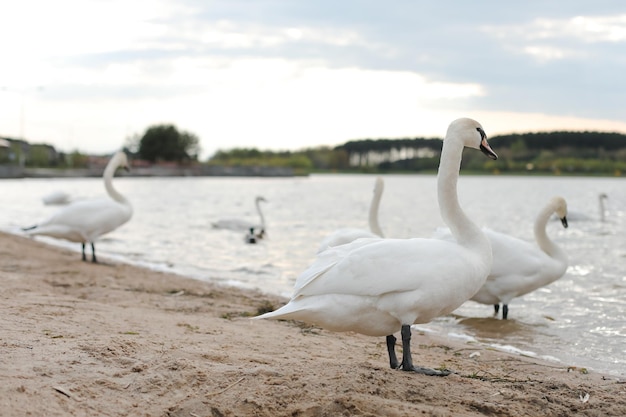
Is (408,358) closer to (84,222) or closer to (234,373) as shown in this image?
(234,373)

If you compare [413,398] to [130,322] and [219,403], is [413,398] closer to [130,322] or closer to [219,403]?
[219,403]

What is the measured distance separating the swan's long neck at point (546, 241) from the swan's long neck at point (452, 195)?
5.04 m

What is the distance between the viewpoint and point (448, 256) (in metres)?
4.56

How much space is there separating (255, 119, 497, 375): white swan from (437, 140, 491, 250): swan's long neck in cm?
17

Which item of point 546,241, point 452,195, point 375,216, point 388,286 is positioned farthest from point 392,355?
point 375,216

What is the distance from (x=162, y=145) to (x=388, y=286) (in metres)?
121

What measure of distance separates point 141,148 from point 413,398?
124 m

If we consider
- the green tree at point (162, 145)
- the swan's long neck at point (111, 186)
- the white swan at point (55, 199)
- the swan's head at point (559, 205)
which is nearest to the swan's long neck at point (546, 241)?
the swan's head at point (559, 205)

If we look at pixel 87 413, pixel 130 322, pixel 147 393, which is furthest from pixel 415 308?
pixel 130 322

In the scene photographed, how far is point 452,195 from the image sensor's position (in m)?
5.05

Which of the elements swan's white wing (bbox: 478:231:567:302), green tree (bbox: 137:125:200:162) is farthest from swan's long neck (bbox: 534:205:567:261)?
green tree (bbox: 137:125:200:162)

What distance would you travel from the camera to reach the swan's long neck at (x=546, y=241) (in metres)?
9.54

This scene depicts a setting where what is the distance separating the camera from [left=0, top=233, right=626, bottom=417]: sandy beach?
3.68m

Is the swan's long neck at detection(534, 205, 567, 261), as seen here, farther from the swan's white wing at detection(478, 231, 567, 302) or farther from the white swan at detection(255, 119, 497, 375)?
the white swan at detection(255, 119, 497, 375)
